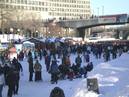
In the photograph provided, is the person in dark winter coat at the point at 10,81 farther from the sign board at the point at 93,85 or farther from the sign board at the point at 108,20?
the sign board at the point at 108,20

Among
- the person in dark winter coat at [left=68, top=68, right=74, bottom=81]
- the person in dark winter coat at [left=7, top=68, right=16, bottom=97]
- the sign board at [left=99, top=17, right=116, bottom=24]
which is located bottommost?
the sign board at [left=99, top=17, right=116, bottom=24]

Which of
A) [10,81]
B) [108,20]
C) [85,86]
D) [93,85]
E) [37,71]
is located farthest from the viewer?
[108,20]

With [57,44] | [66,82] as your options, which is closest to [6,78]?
[66,82]

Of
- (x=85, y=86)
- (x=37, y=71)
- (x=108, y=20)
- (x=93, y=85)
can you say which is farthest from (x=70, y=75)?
(x=108, y=20)

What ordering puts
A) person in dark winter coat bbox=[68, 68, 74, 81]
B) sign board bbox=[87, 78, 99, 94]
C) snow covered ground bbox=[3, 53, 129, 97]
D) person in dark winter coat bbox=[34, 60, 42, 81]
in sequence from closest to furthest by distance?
snow covered ground bbox=[3, 53, 129, 97], sign board bbox=[87, 78, 99, 94], person in dark winter coat bbox=[34, 60, 42, 81], person in dark winter coat bbox=[68, 68, 74, 81]

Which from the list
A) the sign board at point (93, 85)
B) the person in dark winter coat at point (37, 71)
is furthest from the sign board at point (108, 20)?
the sign board at point (93, 85)

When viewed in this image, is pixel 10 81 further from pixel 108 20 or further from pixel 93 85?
pixel 108 20

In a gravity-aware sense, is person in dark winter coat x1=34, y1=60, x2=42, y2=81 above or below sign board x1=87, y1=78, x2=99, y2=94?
below

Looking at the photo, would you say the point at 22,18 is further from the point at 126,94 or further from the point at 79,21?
the point at 126,94

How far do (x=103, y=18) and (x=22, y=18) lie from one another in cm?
2047

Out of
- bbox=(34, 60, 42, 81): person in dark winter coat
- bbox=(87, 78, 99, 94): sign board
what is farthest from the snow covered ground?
bbox=(34, 60, 42, 81): person in dark winter coat

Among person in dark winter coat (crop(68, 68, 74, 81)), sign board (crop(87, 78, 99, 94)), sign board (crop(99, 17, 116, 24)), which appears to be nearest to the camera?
sign board (crop(87, 78, 99, 94))

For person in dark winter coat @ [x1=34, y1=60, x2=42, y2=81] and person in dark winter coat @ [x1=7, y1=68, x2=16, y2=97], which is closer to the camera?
person in dark winter coat @ [x1=7, y1=68, x2=16, y2=97]

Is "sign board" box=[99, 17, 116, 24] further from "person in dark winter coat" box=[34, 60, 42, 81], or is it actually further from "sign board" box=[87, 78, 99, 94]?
"sign board" box=[87, 78, 99, 94]
